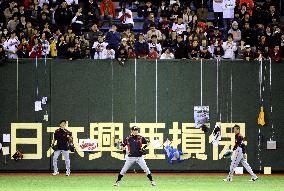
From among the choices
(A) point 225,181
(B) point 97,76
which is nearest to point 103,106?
(B) point 97,76

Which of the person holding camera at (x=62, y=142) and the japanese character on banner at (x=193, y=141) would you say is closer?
the person holding camera at (x=62, y=142)

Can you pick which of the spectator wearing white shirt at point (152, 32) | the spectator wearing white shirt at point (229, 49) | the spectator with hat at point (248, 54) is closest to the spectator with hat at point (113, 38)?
the spectator wearing white shirt at point (152, 32)

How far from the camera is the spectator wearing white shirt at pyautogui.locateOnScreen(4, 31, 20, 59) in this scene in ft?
106

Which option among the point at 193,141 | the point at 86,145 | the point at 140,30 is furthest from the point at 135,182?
the point at 140,30

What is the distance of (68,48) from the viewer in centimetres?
3234

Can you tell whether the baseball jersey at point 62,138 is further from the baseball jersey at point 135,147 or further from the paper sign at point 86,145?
the baseball jersey at point 135,147

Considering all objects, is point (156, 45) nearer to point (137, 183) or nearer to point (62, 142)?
point (62, 142)

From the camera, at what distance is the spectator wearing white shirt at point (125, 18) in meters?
34.2

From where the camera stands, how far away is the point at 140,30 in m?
35.0

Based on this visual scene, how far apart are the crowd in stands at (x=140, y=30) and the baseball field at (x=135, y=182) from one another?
4.58m

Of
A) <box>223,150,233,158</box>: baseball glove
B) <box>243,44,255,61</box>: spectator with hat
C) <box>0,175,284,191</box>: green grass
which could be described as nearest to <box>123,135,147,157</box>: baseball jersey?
<box>0,175,284,191</box>: green grass

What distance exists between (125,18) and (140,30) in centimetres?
98

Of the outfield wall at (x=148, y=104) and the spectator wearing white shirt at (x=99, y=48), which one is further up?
the spectator wearing white shirt at (x=99, y=48)

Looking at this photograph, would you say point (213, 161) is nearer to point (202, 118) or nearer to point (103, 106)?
point (202, 118)
